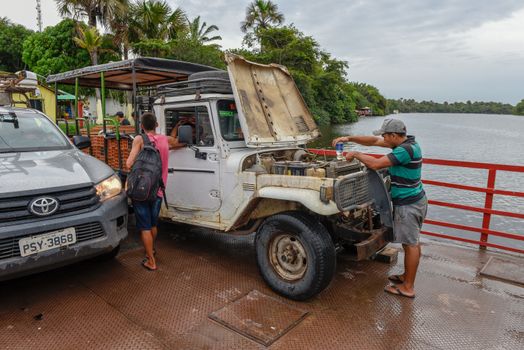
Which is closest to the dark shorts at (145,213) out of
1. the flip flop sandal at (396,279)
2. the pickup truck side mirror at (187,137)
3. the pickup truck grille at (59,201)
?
the pickup truck grille at (59,201)

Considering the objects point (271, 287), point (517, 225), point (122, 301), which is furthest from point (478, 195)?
point (122, 301)

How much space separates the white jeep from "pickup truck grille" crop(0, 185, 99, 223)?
115cm

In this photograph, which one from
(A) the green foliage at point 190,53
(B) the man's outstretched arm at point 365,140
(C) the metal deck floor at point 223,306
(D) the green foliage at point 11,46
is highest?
(D) the green foliage at point 11,46

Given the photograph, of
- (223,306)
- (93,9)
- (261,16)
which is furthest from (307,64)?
(223,306)

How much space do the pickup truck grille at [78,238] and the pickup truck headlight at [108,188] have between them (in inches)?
12.4

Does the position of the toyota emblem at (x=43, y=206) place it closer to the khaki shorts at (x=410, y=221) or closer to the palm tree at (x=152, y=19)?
the khaki shorts at (x=410, y=221)

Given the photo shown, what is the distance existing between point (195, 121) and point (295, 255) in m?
2.00

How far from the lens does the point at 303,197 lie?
3.29 meters

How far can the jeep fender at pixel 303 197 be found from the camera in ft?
10.5

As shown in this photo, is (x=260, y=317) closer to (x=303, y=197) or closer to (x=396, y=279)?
(x=303, y=197)

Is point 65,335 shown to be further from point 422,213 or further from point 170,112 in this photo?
point 422,213

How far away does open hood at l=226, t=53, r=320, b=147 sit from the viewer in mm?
4125

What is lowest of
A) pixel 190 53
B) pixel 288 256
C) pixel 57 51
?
pixel 288 256

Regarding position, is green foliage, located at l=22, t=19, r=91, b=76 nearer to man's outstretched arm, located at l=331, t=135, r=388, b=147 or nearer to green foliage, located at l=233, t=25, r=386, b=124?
green foliage, located at l=233, t=25, r=386, b=124
